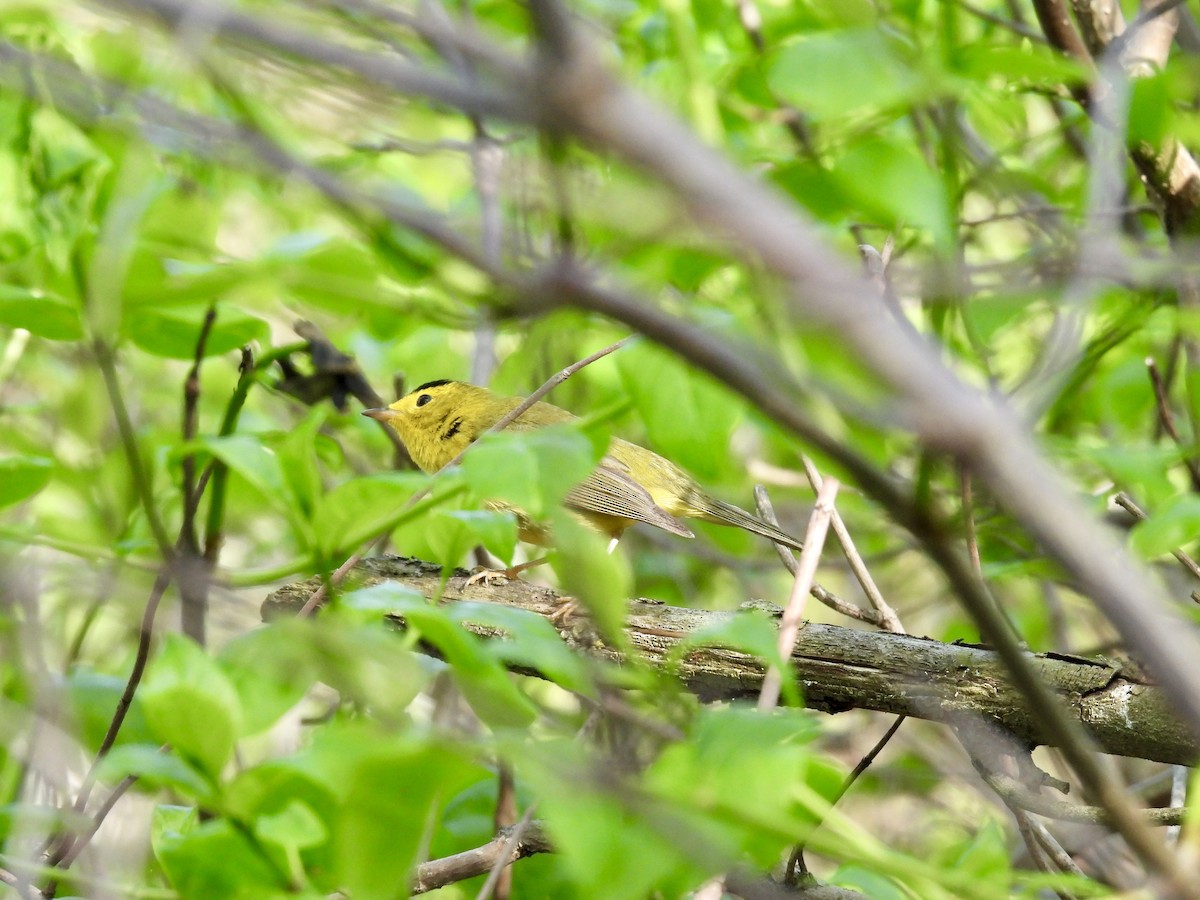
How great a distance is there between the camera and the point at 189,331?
1.77 metres

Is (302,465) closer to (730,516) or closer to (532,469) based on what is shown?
(532,469)

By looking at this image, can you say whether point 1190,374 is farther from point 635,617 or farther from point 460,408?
point 460,408

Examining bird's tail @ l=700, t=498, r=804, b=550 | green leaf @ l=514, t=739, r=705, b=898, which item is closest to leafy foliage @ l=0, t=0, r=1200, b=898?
green leaf @ l=514, t=739, r=705, b=898

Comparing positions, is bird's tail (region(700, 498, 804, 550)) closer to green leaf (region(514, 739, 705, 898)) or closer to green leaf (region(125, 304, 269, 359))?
green leaf (region(125, 304, 269, 359))

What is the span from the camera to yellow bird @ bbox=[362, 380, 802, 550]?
3.74m

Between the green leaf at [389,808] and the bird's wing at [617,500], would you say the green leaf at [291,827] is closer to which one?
the green leaf at [389,808]

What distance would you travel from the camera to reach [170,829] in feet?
4.22

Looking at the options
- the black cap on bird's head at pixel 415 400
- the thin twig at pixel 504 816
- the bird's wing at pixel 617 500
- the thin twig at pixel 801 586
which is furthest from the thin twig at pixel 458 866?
the black cap on bird's head at pixel 415 400

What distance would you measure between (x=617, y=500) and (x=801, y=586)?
225 centimetres

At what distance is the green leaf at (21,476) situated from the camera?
1769mm

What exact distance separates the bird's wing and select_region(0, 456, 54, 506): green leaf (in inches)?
80.3

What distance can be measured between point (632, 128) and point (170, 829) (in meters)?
1.04

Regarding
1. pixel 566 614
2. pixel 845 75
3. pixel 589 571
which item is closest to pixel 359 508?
pixel 589 571

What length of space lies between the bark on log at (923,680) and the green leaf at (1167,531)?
399 millimetres
